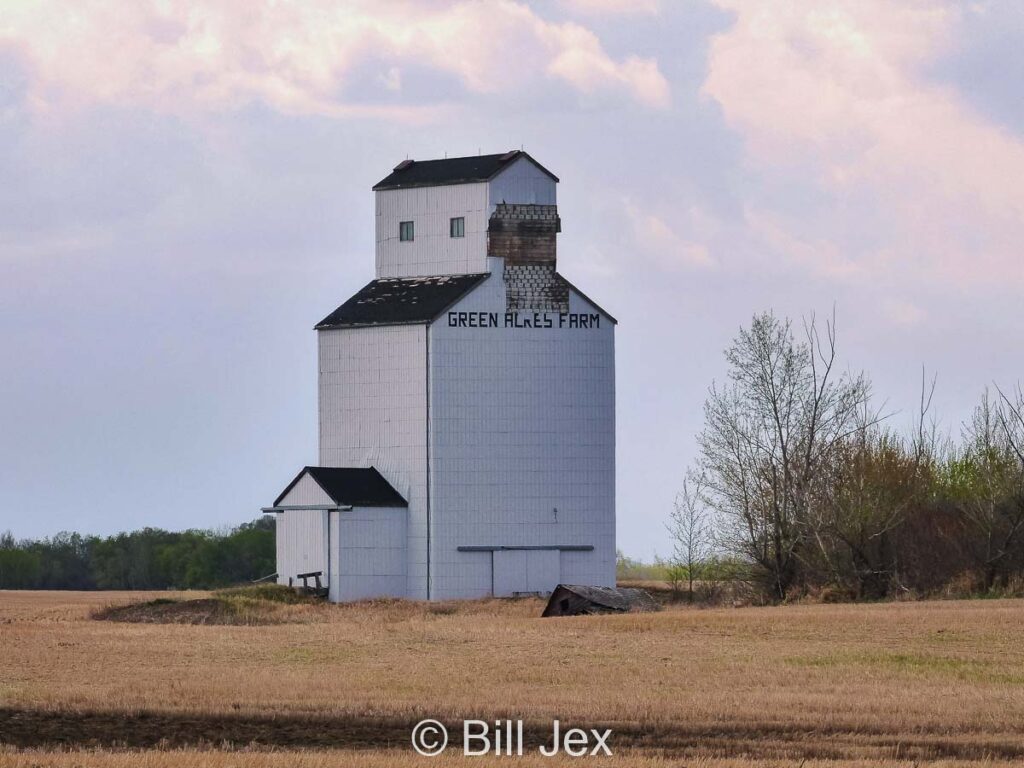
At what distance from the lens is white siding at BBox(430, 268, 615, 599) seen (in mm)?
62188

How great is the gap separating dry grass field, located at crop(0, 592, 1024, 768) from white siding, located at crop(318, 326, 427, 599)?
9.90 metres

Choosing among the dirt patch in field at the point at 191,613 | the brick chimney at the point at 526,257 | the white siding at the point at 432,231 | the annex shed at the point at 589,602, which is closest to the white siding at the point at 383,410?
the white siding at the point at 432,231

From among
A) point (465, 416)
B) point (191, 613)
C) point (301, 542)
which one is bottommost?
point (191, 613)

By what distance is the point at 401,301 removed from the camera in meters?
63.9

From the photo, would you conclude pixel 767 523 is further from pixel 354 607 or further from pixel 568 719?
pixel 568 719

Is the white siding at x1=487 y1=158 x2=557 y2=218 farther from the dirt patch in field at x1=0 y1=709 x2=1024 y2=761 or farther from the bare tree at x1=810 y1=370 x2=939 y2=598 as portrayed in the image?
the dirt patch in field at x1=0 y1=709 x2=1024 y2=761

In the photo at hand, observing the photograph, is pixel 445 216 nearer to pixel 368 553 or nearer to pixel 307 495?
pixel 307 495

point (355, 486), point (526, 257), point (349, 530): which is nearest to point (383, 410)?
point (355, 486)

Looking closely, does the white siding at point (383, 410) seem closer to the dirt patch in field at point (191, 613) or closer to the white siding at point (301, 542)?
the white siding at point (301, 542)

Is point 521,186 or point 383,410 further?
point 521,186

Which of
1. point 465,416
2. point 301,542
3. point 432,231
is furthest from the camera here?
point 432,231

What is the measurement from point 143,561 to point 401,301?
3965 centimetres

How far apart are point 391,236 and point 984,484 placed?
2104 centimetres

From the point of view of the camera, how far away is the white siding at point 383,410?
6228cm
